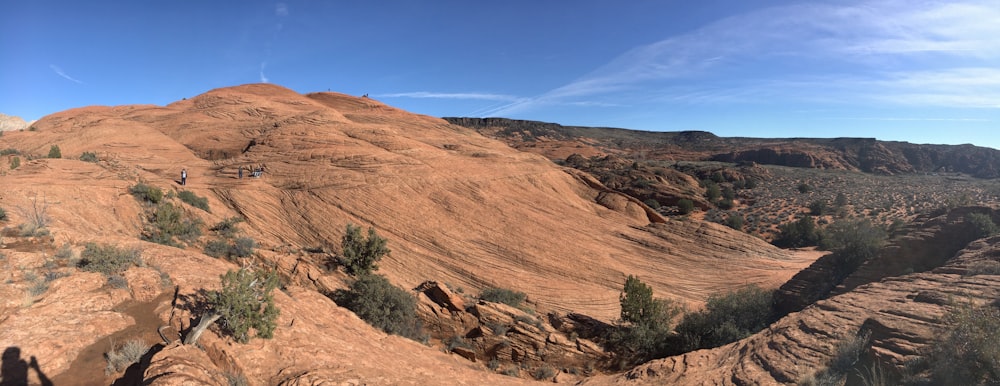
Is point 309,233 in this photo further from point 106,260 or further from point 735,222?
point 735,222

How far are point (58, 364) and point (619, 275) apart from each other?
17726mm

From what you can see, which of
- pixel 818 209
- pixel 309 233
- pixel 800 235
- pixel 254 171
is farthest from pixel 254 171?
pixel 818 209

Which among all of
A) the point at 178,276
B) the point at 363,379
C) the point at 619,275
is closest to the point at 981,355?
the point at 363,379

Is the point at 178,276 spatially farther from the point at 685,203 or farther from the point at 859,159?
the point at 859,159

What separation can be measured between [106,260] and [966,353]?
44.2 feet

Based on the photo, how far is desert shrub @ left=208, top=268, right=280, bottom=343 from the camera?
6.05m

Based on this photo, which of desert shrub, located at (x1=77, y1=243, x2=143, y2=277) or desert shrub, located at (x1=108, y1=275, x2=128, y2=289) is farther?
desert shrub, located at (x1=77, y1=243, x2=143, y2=277)

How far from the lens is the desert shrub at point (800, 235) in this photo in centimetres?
2708

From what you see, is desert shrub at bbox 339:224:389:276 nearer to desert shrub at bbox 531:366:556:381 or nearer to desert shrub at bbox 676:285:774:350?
desert shrub at bbox 531:366:556:381

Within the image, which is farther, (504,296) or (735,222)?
(735,222)

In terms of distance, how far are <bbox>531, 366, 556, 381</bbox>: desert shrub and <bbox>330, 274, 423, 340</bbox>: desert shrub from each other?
3.16 metres

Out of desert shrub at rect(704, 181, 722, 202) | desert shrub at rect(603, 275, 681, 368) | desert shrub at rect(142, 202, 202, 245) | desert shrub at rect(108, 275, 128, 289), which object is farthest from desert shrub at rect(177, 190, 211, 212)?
desert shrub at rect(704, 181, 722, 202)

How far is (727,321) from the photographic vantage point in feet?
39.1

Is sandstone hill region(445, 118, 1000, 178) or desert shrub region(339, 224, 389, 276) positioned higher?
sandstone hill region(445, 118, 1000, 178)
